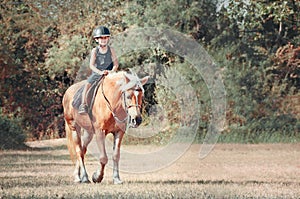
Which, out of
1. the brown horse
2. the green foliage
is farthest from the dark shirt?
the green foliage

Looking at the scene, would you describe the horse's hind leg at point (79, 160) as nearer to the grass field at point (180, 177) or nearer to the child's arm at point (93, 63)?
the grass field at point (180, 177)


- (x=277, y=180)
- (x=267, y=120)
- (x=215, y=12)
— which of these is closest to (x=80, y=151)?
(x=277, y=180)

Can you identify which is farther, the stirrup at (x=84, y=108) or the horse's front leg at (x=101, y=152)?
the stirrup at (x=84, y=108)

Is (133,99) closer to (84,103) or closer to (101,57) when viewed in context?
(101,57)

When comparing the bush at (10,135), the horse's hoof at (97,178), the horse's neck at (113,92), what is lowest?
the bush at (10,135)

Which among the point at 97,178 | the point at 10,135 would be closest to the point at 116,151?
the point at 97,178

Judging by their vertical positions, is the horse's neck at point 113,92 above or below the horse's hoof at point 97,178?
above

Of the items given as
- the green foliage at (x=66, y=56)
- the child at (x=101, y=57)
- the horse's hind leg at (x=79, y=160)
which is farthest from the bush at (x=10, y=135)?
the child at (x=101, y=57)

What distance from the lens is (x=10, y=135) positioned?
2042 cm

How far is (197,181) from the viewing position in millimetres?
10953

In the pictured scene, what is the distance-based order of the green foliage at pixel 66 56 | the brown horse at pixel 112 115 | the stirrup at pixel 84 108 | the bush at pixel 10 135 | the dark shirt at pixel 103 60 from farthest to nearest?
the green foliage at pixel 66 56 < the bush at pixel 10 135 < the stirrup at pixel 84 108 < the dark shirt at pixel 103 60 < the brown horse at pixel 112 115

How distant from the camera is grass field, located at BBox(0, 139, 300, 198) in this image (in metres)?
8.82

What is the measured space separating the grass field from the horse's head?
0.85 meters

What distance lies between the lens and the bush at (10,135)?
20078mm
